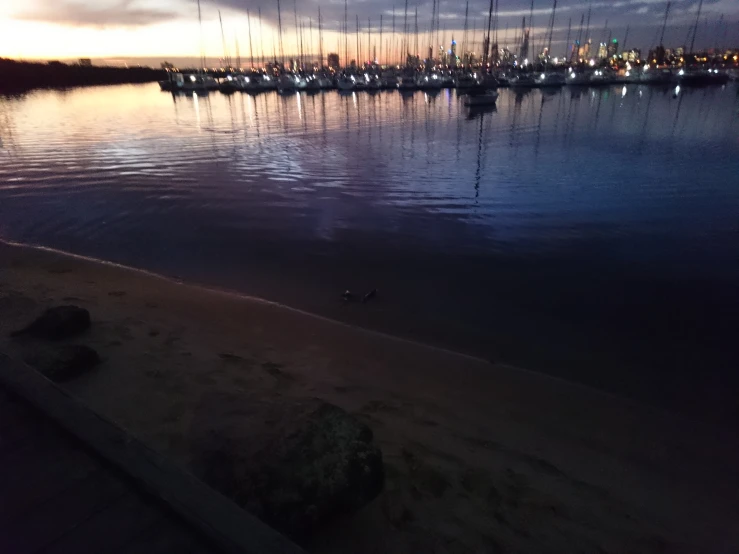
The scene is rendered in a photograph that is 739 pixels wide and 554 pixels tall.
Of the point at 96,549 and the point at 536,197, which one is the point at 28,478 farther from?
the point at 536,197

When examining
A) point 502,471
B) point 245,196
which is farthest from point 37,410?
point 245,196

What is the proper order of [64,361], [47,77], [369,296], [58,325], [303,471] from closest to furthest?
[303,471]
[64,361]
[58,325]
[369,296]
[47,77]

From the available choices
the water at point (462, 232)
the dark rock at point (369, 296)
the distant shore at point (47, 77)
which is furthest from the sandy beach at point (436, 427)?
the distant shore at point (47, 77)

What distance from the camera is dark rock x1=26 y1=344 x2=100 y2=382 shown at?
565 centimetres

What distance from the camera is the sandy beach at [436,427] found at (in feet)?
13.5

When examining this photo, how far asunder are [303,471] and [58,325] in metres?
5.53

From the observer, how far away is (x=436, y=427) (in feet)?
18.0

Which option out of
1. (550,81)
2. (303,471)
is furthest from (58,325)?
(550,81)

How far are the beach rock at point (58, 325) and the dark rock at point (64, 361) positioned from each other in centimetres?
86

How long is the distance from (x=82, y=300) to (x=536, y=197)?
51.0 feet

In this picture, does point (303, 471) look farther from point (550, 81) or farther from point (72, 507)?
point (550, 81)

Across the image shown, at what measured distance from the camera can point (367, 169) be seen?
23.1 m

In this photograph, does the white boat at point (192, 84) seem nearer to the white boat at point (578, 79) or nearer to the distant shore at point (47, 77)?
the distant shore at point (47, 77)

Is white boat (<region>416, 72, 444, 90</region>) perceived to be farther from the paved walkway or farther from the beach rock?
the paved walkway
